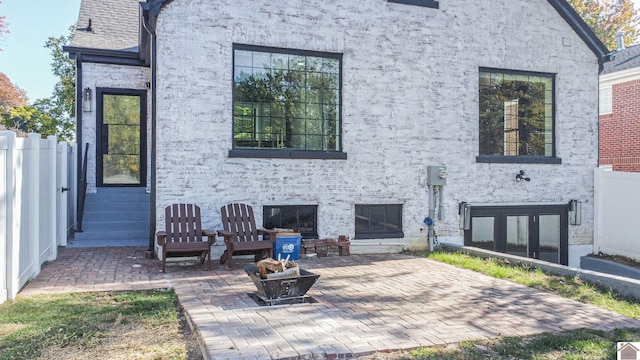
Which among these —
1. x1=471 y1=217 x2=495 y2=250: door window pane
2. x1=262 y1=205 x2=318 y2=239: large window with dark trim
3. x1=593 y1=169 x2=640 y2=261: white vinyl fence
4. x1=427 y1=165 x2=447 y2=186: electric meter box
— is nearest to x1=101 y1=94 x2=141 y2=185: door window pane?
x1=262 y1=205 x2=318 y2=239: large window with dark trim

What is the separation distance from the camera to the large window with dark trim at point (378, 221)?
370 inches

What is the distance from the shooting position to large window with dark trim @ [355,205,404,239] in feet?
30.8

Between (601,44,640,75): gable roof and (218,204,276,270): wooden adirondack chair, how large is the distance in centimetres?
1375

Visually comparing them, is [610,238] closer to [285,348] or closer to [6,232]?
[285,348]

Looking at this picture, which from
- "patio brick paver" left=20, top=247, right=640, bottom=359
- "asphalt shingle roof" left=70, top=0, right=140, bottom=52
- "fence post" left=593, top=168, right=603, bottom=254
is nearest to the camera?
"patio brick paver" left=20, top=247, right=640, bottom=359

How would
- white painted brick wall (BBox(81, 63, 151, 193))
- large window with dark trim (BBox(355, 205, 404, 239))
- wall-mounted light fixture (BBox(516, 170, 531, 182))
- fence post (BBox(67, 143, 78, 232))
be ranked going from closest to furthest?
large window with dark trim (BBox(355, 205, 404, 239))
fence post (BBox(67, 143, 78, 232))
wall-mounted light fixture (BBox(516, 170, 531, 182))
white painted brick wall (BBox(81, 63, 151, 193))

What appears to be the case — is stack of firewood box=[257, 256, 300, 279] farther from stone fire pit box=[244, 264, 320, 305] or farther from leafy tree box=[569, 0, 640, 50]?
leafy tree box=[569, 0, 640, 50]

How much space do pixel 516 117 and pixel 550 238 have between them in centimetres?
272

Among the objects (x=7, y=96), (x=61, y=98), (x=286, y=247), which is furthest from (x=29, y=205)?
(x=7, y=96)

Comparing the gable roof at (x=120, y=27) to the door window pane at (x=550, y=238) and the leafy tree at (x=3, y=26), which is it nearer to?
the leafy tree at (x=3, y=26)

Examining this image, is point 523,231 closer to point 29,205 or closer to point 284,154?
point 284,154

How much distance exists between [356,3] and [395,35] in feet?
3.13

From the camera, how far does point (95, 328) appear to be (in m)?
4.61

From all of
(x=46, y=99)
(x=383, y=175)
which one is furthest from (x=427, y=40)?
(x=46, y=99)
